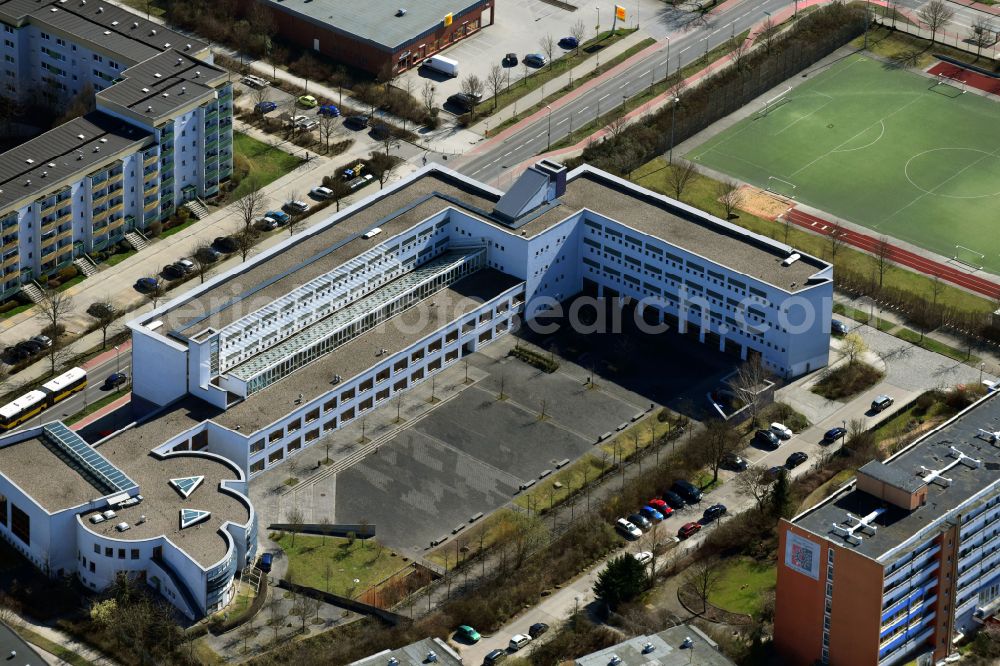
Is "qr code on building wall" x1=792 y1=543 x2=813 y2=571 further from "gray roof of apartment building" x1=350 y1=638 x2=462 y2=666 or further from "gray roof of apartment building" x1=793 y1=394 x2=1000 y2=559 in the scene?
"gray roof of apartment building" x1=350 y1=638 x2=462 y2=666

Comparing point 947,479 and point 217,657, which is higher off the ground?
point 947,479

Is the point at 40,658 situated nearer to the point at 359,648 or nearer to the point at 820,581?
the point at 359,648

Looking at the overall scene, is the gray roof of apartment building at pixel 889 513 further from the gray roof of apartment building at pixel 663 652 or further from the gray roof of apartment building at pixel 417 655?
the gray roof of apartment building at pixel 417 655

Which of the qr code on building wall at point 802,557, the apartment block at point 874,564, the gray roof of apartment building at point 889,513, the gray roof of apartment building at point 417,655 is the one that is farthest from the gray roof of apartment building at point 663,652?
the gray roof of apartment building at point 889,513

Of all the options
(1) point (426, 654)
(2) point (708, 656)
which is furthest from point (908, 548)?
(1) point (426, 654)

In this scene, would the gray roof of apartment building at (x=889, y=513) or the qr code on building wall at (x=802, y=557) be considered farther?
the qr code on building wall at (x=802, y=557)

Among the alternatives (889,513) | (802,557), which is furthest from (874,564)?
(889,513)
